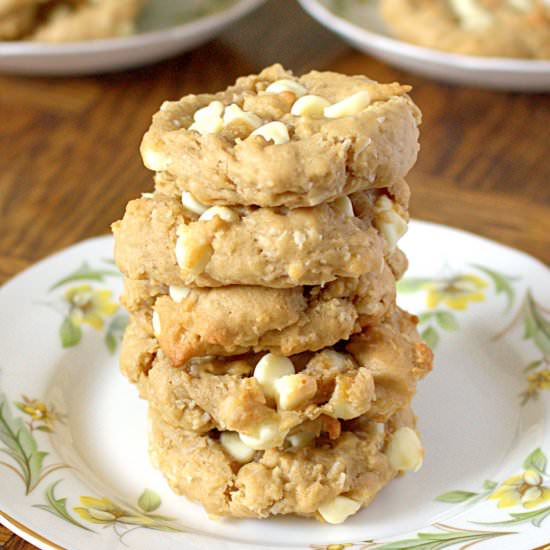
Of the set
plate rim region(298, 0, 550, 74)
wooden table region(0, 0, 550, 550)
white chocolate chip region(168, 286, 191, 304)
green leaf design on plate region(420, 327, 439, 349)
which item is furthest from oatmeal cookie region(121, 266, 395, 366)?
plate rim region(298, 0, 550, 74)

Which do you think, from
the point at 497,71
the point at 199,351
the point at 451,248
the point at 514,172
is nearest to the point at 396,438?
the point at 199,351

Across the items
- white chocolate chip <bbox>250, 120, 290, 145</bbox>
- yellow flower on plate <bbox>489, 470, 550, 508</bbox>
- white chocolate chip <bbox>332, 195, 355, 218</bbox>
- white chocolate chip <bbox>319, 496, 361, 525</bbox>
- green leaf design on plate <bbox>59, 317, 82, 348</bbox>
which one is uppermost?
white chocolate chip <bbox>250, 120, 290, 145</bbox>

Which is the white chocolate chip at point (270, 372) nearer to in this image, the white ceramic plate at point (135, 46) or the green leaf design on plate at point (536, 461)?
the green leaf design on plate at point (536, 461)

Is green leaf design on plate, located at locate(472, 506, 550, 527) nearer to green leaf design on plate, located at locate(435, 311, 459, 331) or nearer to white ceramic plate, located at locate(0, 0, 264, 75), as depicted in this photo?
green leaf design on plate, located at locate(435, 311, 459, 331)

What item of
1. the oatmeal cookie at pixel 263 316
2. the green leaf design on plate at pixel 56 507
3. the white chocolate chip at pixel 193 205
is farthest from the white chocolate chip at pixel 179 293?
the green leaf design on plate at pixel 56 507

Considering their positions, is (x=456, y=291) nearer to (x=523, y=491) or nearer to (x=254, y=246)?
(x=523, y=491)

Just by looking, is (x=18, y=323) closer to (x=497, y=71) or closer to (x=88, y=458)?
(x=88, y=458)

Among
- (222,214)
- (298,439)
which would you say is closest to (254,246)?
(222,214)
